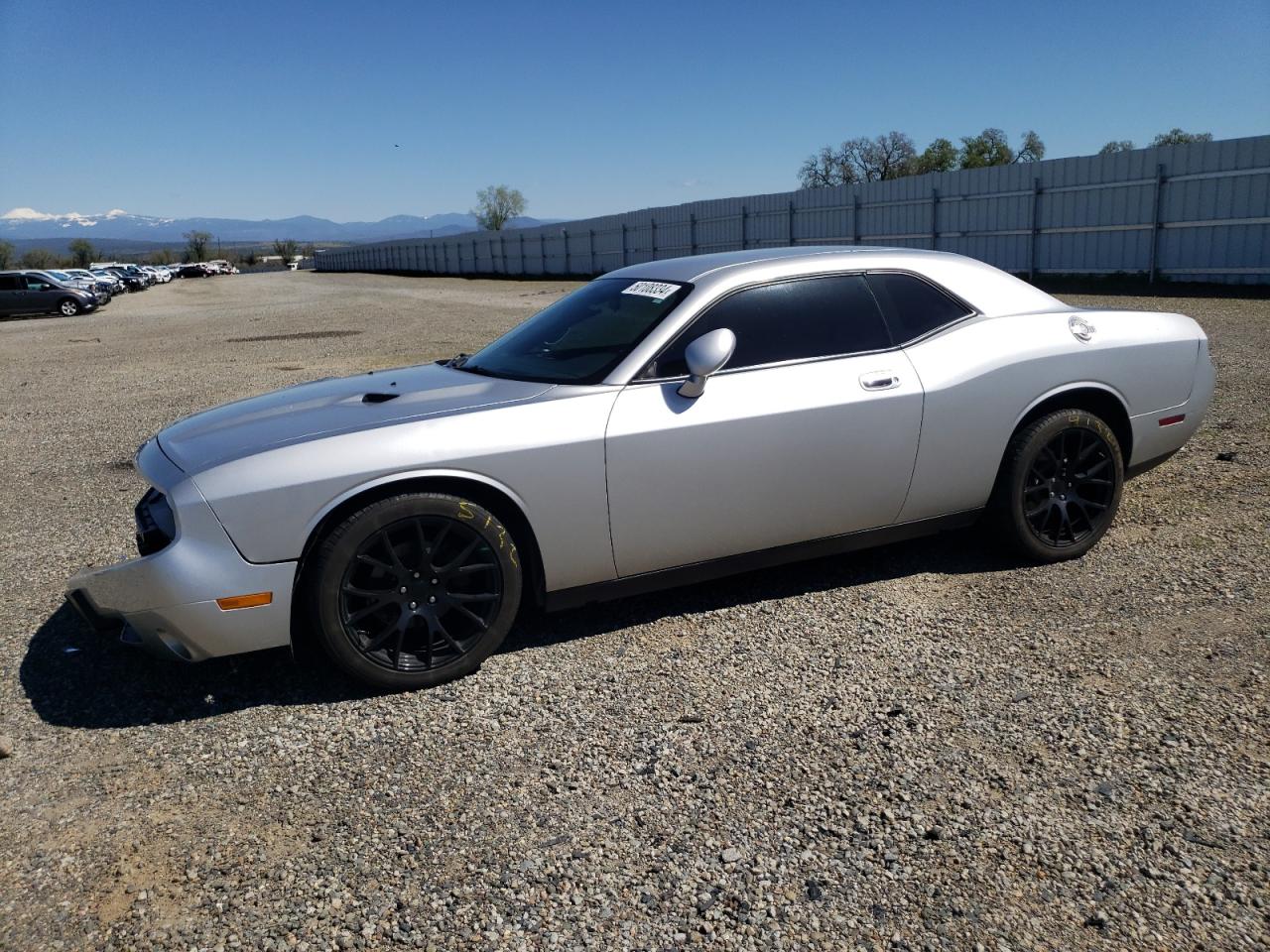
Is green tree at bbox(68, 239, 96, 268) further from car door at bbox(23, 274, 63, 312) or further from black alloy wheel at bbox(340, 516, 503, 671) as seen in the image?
black alloy wheel at bbox(340, 516, 503, 671)

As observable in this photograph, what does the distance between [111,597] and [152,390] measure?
34.3ft

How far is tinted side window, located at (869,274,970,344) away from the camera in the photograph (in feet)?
14.5

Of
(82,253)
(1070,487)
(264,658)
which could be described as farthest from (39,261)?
(1070,487)

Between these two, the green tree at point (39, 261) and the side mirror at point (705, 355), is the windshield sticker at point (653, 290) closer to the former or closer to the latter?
the side mirror at point (705, 355)

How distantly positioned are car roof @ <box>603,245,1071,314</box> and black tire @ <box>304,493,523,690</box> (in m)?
1.49

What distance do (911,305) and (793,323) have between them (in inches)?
24.9

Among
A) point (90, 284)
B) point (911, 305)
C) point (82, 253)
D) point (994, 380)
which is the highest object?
point (82, 253)

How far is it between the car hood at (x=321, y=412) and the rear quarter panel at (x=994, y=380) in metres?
1.72

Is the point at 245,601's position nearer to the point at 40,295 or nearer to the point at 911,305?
the point at 911,305

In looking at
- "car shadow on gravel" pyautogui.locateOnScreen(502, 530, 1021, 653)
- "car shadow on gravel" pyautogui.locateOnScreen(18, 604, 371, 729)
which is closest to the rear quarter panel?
"car shadow on gravel" pyautogui.locateOnScreen(502, 530, 1021, 653)

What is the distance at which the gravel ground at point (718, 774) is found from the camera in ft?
8.13

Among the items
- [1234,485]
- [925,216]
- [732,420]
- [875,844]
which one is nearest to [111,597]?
[732,420]

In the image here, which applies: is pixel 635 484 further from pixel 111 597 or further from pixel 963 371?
pixel 111 597

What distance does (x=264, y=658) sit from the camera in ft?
13.5
